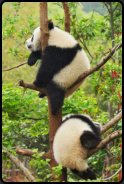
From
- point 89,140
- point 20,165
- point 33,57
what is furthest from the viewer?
point 33,57

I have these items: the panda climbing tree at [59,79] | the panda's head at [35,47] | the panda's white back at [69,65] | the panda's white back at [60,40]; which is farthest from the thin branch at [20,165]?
the panda's white back at [60,40]

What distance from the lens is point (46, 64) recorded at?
1.72 meters

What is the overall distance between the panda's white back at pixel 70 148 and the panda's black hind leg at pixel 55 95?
0.19 m

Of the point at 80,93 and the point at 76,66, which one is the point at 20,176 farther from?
the point at 76,66

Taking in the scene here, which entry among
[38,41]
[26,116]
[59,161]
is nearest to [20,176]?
[26,116]

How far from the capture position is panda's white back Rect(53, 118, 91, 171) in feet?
5.04

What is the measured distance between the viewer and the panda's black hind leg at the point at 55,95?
170 centimetres

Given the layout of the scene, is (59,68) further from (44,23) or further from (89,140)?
(89,140)

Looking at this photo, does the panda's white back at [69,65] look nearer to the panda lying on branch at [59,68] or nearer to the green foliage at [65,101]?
the panda lying on branch at [59,68]

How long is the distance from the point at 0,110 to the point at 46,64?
0.64m

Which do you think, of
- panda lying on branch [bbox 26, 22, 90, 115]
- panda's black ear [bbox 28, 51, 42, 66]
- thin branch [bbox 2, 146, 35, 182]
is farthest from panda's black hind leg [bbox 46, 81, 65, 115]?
thin branch [bbox 2, 146, 35, 182]

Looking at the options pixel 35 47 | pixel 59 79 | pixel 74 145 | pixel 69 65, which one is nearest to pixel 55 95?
pixel 59 79

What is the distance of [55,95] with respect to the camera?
171 centimetres

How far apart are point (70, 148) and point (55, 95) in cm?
46
